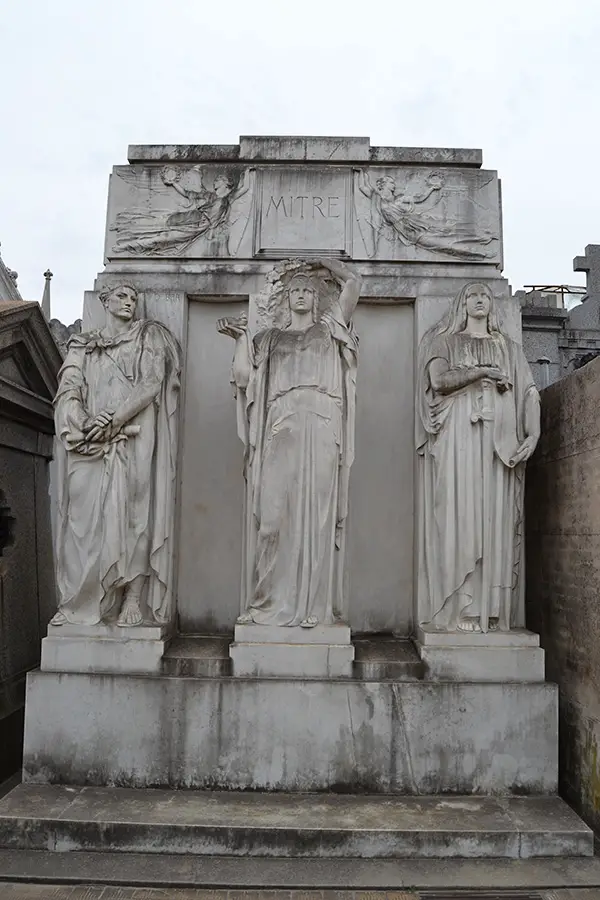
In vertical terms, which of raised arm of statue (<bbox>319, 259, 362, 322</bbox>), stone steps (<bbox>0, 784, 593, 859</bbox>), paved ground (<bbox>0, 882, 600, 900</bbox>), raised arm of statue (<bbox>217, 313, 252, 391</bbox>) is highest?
raised arm of statue (<bbox>319, 259, 362, 322</bbox>)

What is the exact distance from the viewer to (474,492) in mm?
6324

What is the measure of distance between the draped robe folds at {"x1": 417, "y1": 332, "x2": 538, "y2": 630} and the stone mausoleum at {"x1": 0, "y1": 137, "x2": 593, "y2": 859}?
0.02 metres

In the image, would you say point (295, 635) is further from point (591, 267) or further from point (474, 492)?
point (591, 267)

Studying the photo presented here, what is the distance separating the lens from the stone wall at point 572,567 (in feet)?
19.6

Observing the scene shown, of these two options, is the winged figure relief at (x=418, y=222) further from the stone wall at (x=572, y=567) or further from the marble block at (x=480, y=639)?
the marble block at (x=480, y=639)

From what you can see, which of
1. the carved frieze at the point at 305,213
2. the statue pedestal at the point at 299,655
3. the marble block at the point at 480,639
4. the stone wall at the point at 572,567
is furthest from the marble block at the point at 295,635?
the carved frieze at the point at 305,213

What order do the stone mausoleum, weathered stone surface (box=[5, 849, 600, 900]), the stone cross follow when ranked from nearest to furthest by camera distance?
weathered stone surface (box=[5, 849, 600, 900]) → the stone mausoleum → the stone cross

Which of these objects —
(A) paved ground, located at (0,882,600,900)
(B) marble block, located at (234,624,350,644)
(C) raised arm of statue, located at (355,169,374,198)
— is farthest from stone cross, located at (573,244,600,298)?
(A) paved ground, located at (0,882,600,900)

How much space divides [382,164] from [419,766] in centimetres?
589

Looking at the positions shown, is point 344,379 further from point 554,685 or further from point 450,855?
point 450,855

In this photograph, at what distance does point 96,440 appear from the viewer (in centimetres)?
632

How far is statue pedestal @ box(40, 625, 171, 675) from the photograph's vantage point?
614 centimetres

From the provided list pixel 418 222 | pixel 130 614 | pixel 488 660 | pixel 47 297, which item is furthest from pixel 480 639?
pixel 47 297

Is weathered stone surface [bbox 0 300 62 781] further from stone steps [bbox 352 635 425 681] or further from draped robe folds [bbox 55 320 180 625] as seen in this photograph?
stone steps [bbox 352 635 425 681]
